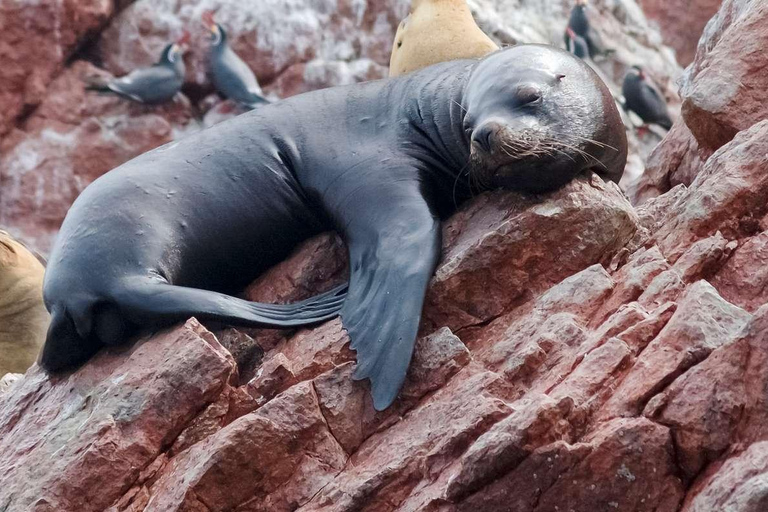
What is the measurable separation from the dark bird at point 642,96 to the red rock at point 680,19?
11.2 feet

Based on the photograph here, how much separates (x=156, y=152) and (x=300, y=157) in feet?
2.64

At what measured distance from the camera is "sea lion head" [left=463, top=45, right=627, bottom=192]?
17.7ft

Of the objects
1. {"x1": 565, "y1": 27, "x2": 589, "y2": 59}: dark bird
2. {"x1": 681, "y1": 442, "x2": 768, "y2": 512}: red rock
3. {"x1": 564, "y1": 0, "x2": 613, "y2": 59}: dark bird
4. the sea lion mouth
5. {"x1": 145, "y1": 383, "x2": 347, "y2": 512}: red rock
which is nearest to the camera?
{"x1": 681, "y1": 442, "x2": 768, "y2": 512}: red rock

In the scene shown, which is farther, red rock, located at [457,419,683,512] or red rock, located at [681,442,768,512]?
red rock, located at [457,419,683,512]

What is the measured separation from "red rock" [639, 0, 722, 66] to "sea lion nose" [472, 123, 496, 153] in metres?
14.3

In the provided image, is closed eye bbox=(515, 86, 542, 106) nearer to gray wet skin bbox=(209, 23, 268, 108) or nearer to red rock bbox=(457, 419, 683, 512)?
red rock bbox=(457, 419, 683, 512)

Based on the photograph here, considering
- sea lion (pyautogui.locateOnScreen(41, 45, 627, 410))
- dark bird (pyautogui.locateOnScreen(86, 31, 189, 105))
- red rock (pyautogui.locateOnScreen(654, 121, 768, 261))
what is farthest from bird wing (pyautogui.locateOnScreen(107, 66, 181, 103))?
red rock (pyautogui.locateOnScreen(654, 121, 768, 261))

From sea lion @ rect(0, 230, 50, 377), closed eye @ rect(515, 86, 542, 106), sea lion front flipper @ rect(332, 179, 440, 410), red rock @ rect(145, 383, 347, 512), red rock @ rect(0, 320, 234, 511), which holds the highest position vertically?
closed eye @ rect(515, 86, 542, 106)

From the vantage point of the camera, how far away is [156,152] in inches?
255

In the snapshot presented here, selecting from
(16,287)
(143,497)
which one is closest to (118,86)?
(16,287)

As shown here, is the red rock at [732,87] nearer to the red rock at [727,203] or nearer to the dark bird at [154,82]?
the red rock at [727,203]

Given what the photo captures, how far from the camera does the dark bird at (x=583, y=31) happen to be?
16250mm

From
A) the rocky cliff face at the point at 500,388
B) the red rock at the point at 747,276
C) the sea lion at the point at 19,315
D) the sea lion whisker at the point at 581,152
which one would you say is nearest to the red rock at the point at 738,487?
the rocky cliff face at the point at 500,388

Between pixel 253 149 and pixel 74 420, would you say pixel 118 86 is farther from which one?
pixel 74 420
